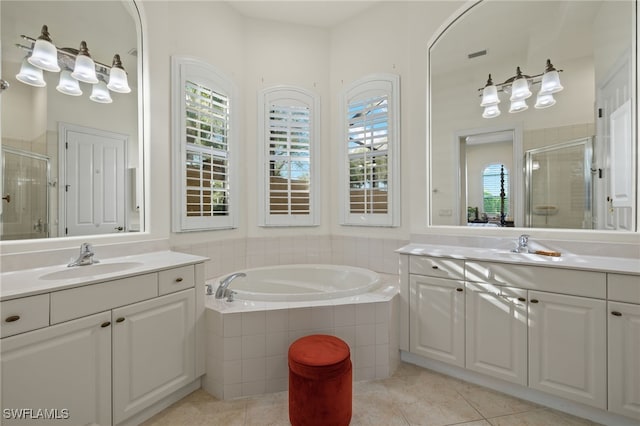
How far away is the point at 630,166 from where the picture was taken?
6.05ft

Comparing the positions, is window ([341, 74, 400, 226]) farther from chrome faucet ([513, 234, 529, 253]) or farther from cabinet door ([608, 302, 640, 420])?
cabinet door ([608, 302, 640, 420])

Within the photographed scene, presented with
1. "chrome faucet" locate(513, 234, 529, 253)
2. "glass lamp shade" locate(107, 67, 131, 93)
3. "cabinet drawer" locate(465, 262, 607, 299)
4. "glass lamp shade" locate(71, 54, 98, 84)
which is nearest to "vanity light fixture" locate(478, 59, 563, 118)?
"chrome faucet" locate(513, 234, 529, 253)

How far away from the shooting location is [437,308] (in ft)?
6.76

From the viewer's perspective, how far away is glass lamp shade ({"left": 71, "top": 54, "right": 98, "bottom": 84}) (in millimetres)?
1852

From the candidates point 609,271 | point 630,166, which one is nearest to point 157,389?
point 609,271

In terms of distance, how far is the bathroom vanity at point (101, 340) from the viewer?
1.15 metres

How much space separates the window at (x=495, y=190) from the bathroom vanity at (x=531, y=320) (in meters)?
0.39

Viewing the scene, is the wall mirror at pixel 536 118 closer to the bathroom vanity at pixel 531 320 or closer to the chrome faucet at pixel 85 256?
the bathroom vanity at pixel 531 320

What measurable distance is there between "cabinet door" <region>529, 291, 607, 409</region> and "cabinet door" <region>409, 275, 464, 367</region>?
1.35ft

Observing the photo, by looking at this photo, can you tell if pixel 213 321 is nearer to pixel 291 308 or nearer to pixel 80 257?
pixel 291 308

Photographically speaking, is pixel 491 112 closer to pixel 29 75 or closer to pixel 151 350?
pixel 151 350

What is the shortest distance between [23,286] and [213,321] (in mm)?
952

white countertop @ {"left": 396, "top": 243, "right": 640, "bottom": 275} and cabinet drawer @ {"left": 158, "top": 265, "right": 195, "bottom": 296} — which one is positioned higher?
white countertop @ {"left": 396, "top": 243, "right": 640, "bottom": 275}

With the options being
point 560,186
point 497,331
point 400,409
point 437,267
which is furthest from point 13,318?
point 560,186
